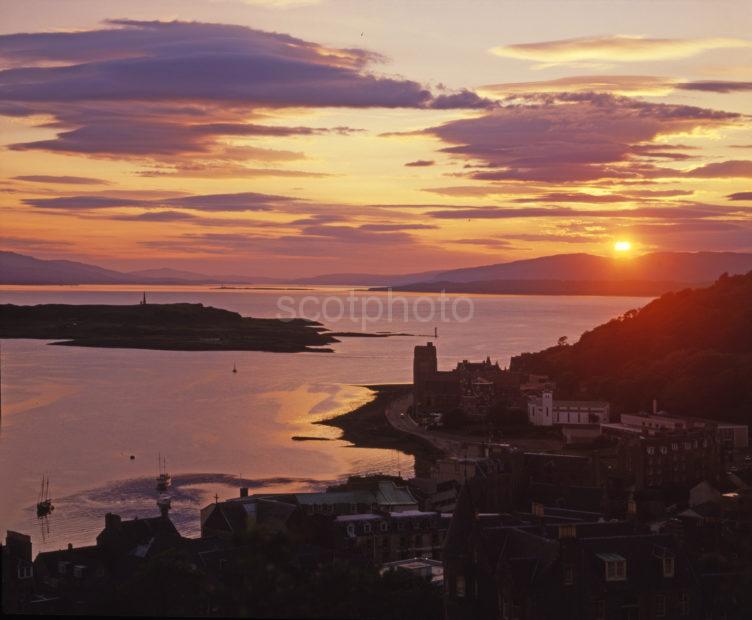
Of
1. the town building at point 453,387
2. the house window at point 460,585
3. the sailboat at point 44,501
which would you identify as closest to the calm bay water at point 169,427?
the sailboat at point 44,501

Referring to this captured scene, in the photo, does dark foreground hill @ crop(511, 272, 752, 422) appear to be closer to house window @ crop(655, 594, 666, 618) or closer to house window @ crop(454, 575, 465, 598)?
house window @ crop(655, 594, 666, 618)

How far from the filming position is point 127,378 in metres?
76.1

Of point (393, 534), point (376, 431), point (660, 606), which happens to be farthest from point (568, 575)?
point (376, 431)

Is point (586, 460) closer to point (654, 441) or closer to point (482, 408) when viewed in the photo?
point (654, 441)

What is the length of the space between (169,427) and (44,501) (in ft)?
65.0

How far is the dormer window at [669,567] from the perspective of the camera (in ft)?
51.6

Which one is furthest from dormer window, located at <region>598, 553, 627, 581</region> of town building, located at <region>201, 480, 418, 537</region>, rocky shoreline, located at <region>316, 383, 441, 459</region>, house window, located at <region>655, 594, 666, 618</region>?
rocky shoreline, located at <region>316, 383, 441, 459</region>

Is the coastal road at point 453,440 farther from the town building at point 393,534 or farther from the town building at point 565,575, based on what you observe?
the town building at point 565,575

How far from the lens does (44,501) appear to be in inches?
1216

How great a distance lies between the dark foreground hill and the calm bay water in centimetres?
1289

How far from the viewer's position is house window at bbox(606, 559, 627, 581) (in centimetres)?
1539

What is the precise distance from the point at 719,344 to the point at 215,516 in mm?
46775

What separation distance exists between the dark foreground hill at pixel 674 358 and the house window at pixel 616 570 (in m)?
35.4

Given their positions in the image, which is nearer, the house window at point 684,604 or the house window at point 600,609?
the house window at point 600,609
